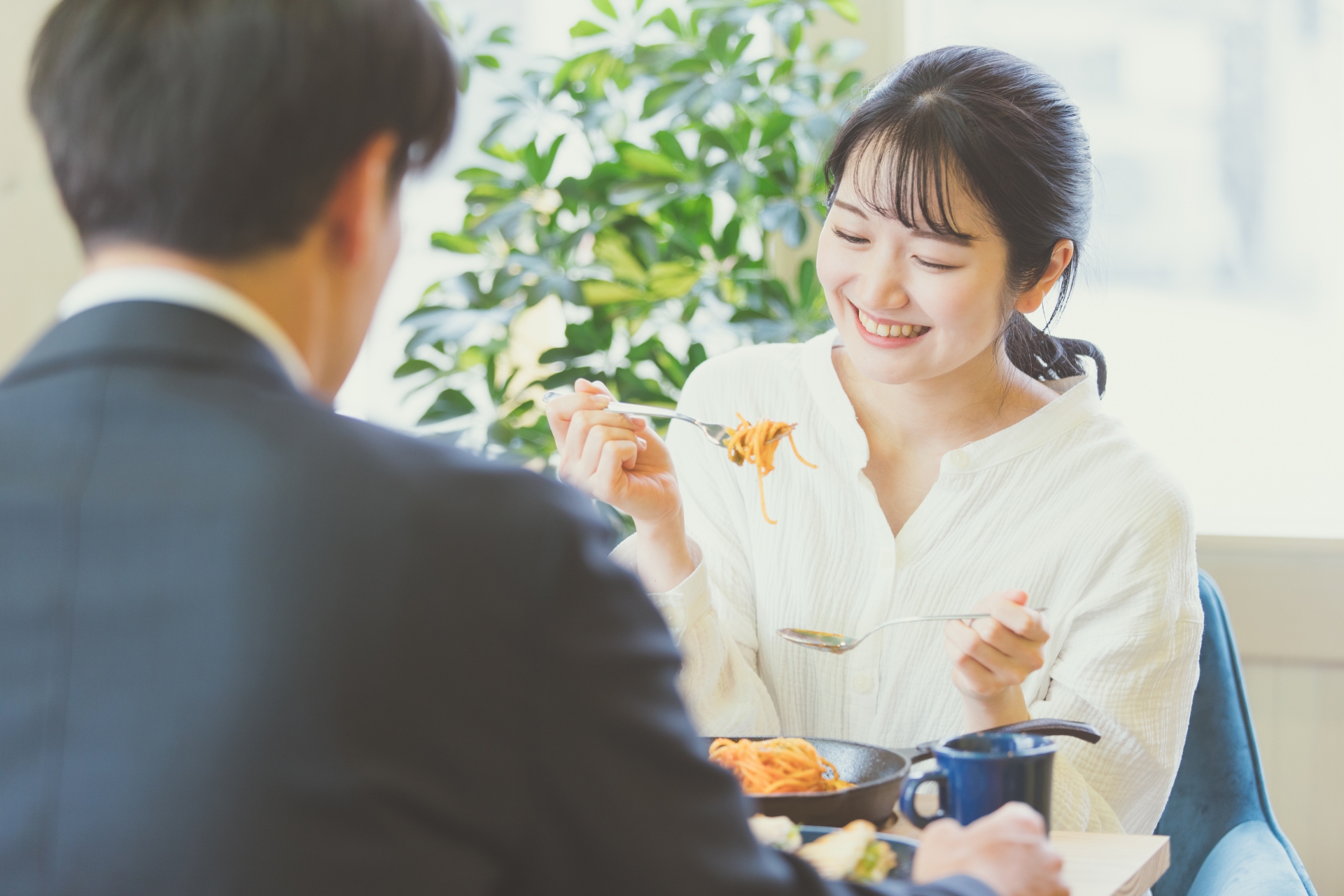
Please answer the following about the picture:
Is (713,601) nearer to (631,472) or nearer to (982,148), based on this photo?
(631,472)

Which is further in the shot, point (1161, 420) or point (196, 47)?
point (1161, 420)

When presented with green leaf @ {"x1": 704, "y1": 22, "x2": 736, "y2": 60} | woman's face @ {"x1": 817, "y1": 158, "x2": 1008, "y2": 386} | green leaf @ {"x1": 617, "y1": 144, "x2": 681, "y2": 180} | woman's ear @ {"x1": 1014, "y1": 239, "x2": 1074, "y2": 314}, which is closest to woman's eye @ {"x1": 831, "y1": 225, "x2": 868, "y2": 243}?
→ woman's face @ {"x1": 817, "y1": 158, "x2": 1008, "y2": 386}

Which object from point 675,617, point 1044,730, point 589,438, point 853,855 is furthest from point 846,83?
point 853,855

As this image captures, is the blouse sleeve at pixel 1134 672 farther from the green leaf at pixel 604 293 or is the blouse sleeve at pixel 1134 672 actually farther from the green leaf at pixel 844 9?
the green leaf at pixel 844 9

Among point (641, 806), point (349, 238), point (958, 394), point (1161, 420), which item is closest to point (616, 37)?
point (958, 394)

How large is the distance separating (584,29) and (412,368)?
75 centimetres

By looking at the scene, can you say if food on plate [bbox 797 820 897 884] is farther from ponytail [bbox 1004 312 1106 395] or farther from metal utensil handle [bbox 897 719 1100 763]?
ponytail [bbox 1004 312 1106 395]

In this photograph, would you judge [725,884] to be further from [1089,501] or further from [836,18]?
[836,18]

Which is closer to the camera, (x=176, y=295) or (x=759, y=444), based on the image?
(x=176, y=295)

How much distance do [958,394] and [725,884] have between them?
48.4 inches

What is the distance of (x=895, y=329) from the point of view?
1632 millimetres

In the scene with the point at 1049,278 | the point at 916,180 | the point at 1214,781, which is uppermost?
the point at 916,180

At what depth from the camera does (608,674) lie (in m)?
0.63

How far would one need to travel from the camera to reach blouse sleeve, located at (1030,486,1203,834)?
1504 millimetres
